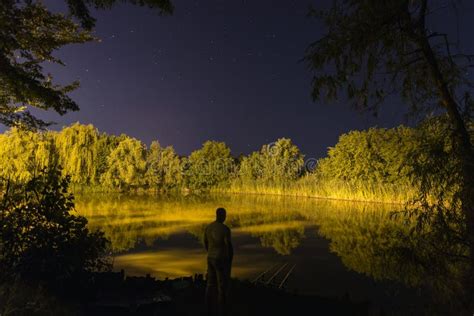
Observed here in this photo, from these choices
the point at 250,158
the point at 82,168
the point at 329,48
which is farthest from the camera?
the point at 250,158

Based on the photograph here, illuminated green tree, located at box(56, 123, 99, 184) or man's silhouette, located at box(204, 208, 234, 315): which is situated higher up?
illuminated green tree, located at box(56, 123, 99, 184)

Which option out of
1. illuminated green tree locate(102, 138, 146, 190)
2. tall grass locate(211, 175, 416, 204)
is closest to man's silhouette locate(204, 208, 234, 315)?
tall grass locate(211, 175, 416, 204)

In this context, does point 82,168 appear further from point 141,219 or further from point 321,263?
point 321,263

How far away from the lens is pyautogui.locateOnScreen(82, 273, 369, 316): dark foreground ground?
310 inches

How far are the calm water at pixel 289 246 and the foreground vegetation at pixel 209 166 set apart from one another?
31.6 feet

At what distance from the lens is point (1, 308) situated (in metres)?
5.61

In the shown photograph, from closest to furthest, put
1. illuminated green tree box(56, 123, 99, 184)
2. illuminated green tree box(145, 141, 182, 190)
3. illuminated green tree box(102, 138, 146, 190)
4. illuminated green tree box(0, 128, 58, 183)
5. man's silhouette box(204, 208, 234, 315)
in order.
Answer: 1. man's silhouette box(204, 208, 234, 315)
2. illuminated green tree box(0, 128, 58, 183)
3. illuminated green tree box(56, 123, 99, 184)
4. illuminated green tree box(102, 138, 146, 190)
5. illuminated green tree box(145, 141, 182, 190)

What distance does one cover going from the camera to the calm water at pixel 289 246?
11.9 m

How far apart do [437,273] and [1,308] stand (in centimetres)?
655

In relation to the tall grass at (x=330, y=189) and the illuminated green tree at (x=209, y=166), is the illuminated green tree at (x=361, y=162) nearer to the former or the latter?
the tall grass at (x=330, y=189)

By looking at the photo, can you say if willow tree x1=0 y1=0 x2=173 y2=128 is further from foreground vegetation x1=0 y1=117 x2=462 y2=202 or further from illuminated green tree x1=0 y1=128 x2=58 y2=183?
illuminated green tree x1=0 y1=128 x2=58 y2=183

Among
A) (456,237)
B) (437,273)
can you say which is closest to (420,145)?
(456,237)

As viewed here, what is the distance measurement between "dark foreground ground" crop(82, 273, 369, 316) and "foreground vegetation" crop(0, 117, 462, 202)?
2402 centimetres

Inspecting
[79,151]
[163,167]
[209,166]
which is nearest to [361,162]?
[209,166]
